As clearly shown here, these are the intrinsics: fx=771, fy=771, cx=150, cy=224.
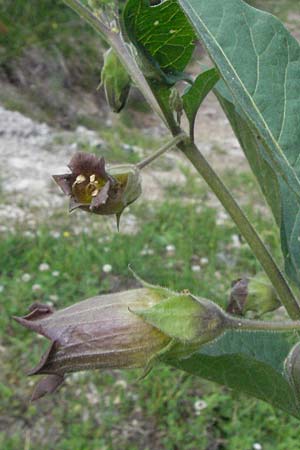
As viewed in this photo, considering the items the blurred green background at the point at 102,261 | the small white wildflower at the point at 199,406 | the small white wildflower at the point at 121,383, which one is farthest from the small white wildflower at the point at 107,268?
the small white wildflower at the point at 199,406

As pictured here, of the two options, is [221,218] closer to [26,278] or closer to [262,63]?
[26,278]

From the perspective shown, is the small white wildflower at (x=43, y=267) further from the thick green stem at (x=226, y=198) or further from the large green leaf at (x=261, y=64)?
the large green leaf at (x=261, y=64)

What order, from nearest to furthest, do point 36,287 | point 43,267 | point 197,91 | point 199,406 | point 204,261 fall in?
point 197,91 < point 199,406 < point 36,287 < point 43,267 < point 204,261

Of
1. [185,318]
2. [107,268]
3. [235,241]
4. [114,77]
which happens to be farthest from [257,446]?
[185,318]

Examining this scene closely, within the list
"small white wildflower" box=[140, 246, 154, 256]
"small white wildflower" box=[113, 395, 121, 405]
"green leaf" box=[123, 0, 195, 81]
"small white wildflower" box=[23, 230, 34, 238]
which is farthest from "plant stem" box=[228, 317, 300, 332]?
"small white wildflower" box=[23, 230, 34, 238]

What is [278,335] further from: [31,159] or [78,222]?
[31,159]

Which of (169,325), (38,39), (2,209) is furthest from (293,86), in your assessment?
(38,39)

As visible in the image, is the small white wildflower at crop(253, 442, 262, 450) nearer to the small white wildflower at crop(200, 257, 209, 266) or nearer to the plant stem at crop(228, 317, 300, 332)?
the small white wildflower at crop(200, 257, 209, 266)
